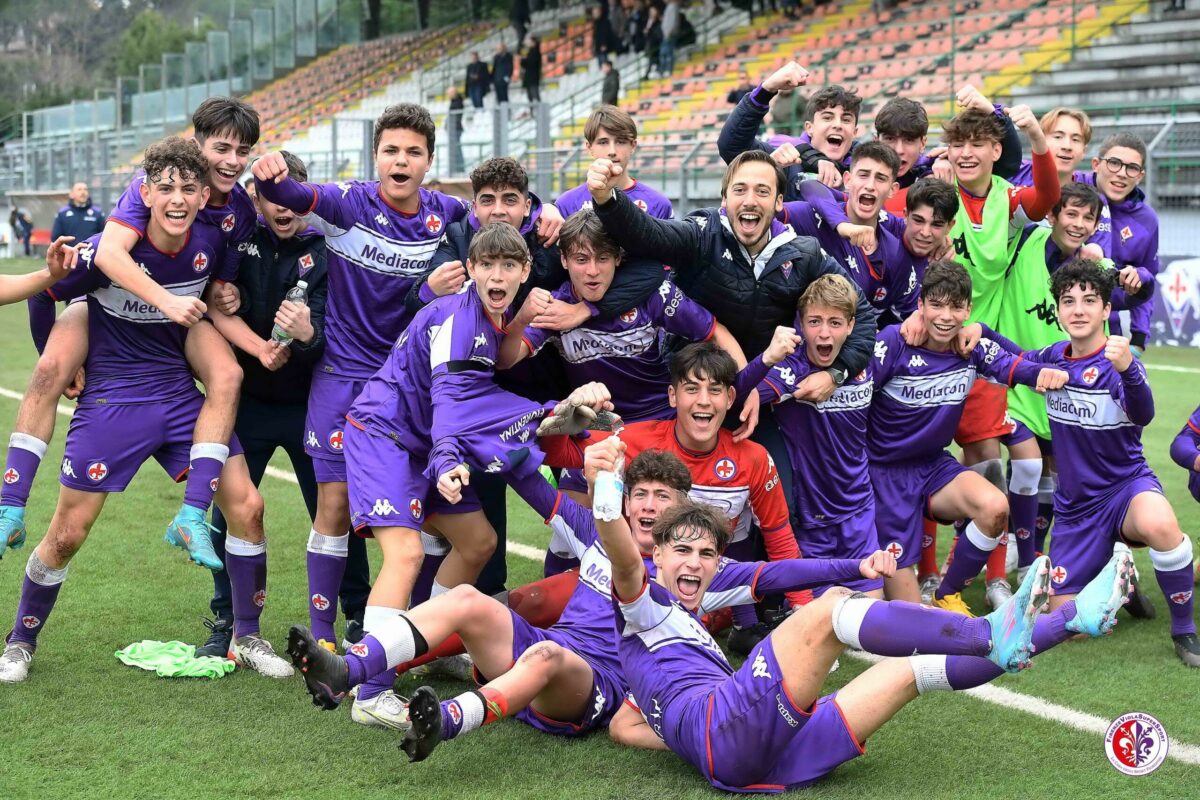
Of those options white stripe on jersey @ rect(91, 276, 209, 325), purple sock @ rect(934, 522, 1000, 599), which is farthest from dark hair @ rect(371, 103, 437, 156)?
purple sock @ rect(934, 522, 1000, 599)

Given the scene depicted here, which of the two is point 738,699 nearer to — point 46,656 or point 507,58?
point 46,656

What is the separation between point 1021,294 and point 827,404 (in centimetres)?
146

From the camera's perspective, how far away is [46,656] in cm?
511

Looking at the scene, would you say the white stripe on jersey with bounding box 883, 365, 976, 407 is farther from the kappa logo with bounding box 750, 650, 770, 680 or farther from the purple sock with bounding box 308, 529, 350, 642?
the purple sock with bounding box 308, 529, 350, 642

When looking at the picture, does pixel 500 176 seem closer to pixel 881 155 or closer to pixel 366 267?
pixel 366 267

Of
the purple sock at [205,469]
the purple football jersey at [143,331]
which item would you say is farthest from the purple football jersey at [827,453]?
the purple football jersey at [143,331]

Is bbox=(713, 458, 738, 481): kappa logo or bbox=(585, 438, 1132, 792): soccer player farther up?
bbox=(713, 458, 738, 481): kappa logo

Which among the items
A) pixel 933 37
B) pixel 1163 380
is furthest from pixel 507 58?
pixel 1163 380

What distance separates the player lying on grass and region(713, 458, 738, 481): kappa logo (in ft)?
5.00

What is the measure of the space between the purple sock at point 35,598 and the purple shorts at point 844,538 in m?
2.91

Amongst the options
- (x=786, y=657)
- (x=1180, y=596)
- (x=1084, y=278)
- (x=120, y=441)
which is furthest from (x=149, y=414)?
(x=1180, y=596)

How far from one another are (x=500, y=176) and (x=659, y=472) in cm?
152

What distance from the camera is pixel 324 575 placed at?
5.01 metres

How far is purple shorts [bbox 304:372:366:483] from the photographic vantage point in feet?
16.5
